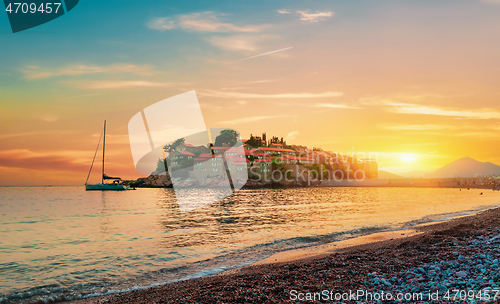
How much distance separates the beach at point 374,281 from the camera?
682 cm

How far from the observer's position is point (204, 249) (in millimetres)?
17938

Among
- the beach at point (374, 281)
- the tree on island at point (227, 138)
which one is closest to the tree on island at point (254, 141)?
the tree on island at point (227, 138)

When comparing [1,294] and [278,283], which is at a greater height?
[278,283]

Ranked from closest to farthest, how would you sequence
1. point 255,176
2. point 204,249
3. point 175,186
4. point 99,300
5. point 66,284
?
point 99,300, point 66,284, point 204,249, point 255,176, point 175,186

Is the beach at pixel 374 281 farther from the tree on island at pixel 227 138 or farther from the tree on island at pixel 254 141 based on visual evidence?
the tree on island at pixel 254 141

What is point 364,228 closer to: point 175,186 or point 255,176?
point 255,176

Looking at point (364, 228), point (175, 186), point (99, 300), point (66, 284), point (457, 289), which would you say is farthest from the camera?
point (175, 186)

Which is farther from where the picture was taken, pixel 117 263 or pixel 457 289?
pixel 117 263

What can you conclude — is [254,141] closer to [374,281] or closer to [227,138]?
[227,138]

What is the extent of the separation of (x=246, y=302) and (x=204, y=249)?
11.4 meters

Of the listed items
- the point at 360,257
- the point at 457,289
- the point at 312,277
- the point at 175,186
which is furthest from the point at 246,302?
the point at 175,186

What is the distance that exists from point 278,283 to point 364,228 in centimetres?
1900

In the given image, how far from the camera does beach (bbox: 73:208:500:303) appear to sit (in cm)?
682

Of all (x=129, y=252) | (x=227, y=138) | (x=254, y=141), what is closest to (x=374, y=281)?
(x=129, y=252)
